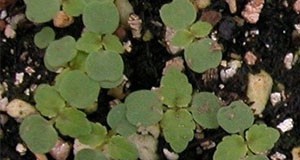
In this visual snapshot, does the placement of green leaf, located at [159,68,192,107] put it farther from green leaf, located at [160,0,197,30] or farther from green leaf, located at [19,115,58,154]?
green leaf, located at [19,115,58,154]

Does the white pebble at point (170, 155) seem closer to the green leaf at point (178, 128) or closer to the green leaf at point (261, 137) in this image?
the green leaf at point (178, 128)

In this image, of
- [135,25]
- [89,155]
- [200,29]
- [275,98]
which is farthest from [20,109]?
[275,98]

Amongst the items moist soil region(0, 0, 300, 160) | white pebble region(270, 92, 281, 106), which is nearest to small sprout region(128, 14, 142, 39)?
moist soil region(0, 0, 300, 160)

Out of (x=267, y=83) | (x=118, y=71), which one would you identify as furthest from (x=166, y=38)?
(x=267, y=83)

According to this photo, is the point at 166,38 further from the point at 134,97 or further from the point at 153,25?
the point at 134,97

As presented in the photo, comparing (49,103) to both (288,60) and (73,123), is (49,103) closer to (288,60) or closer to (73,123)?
(73,123)

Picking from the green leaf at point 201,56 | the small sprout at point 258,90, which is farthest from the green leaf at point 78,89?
the small sprout at point 258,90
